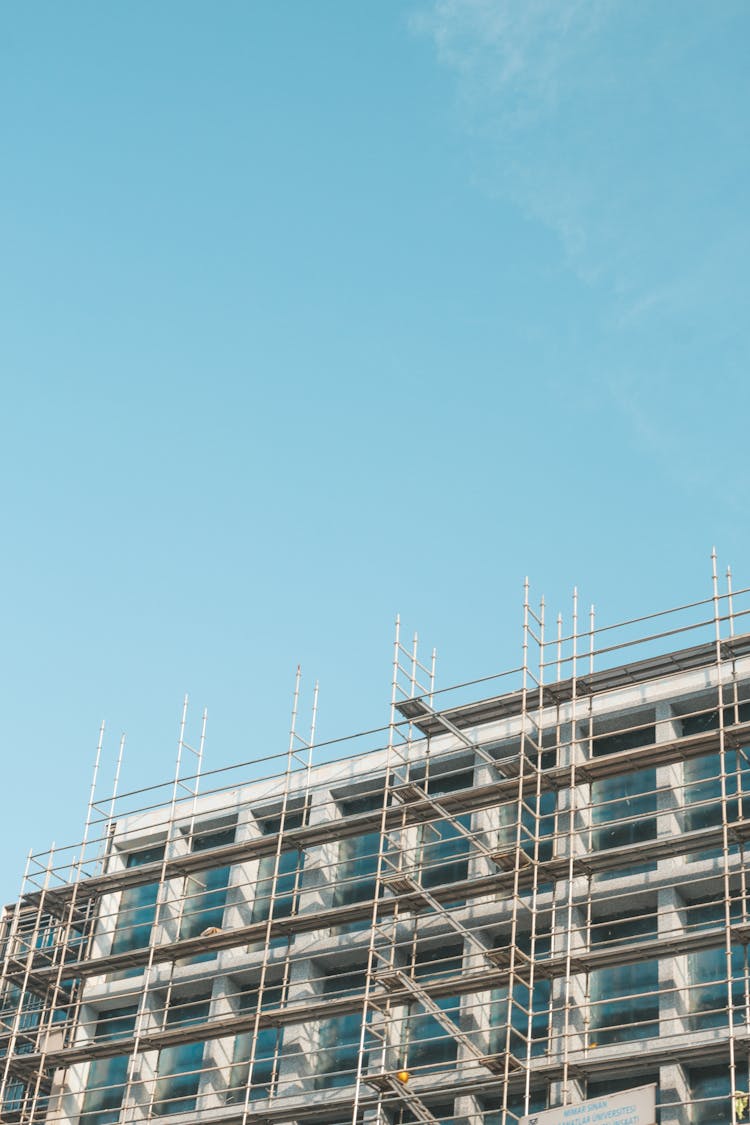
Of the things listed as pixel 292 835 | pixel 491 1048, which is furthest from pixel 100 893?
pixel 491 1048

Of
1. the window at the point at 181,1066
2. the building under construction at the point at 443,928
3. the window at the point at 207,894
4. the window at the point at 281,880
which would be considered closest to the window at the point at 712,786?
the building under construction at the point at 443,928

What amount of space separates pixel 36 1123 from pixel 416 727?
13.9 m

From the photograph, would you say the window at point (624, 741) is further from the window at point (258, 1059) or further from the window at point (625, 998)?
the window at point (258, 1059)

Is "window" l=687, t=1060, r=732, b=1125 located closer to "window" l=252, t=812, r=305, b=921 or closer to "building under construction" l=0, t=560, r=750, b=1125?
"building under construction" l=0, t=560, r=750, b=1125

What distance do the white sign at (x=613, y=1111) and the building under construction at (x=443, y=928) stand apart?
4.86 feet

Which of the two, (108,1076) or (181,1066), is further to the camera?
(108,1076)

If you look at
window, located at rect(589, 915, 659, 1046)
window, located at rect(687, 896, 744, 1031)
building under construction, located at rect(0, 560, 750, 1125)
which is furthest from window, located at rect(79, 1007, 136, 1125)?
window, located at rect(687, 896, 744, 1031)

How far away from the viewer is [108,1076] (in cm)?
4634

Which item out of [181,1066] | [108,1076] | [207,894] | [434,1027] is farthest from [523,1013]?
[108,1076]

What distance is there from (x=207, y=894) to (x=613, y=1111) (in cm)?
1604

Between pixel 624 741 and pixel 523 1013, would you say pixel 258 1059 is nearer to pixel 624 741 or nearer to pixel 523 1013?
pixel 523 1013

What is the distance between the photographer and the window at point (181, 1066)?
4425 cm

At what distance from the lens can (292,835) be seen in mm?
44719

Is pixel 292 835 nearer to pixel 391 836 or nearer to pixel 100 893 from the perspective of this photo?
pixel 391 836
